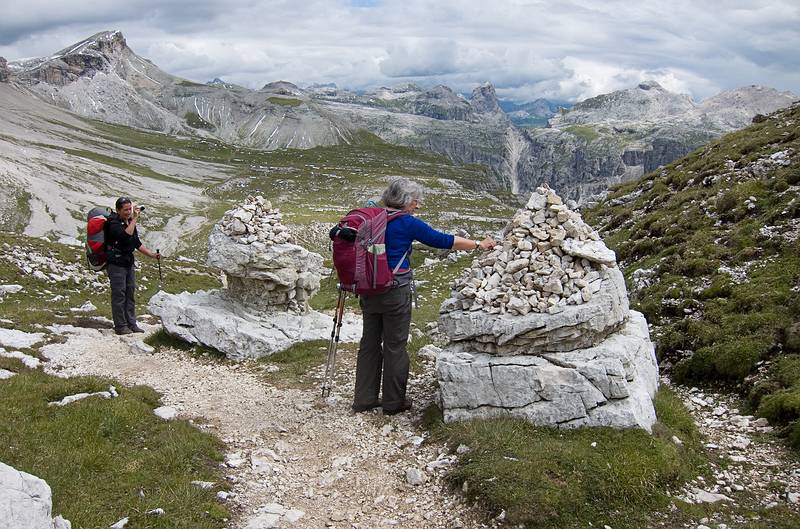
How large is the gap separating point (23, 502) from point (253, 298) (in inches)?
541

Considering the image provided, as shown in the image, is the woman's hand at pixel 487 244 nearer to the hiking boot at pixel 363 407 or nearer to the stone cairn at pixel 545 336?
the stone cairn at pixel 545 336

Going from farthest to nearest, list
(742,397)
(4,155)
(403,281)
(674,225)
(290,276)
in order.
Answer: (4,155) < (674,225) < (290,276) < (742,397) < (403,281)

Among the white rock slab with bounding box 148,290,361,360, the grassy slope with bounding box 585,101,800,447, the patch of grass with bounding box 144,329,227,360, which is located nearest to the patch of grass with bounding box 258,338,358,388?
the white rock slab with bounding box 148,290,361,360

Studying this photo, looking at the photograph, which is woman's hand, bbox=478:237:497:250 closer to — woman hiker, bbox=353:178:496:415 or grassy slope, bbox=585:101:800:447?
woman hiker, bbox=353:178:496:415

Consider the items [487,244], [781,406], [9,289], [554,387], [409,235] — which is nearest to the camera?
[554,387]

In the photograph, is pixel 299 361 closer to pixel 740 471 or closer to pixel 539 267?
pixel 539 267

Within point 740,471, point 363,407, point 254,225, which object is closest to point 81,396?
point 363,407

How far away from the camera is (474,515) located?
8734 mm

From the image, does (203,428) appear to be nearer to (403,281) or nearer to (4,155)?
(403,281)

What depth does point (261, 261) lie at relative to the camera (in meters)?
18.8

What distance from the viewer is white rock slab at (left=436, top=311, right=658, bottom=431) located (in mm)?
10523

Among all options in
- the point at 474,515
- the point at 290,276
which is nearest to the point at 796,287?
the point at 474,515

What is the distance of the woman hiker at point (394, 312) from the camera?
11.3m

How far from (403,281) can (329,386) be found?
373cm
